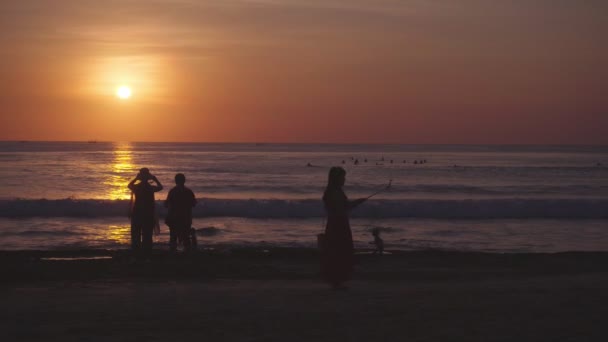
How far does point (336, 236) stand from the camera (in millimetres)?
8930

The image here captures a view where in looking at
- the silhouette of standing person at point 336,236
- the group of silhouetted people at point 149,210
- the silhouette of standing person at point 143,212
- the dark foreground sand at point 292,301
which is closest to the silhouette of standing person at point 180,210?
the group of silhouetted people at point 149,210

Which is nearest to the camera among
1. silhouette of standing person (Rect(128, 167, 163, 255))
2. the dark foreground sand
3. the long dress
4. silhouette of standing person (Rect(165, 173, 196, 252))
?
the dark foreground sand

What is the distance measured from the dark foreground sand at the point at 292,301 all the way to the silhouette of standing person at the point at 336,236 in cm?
26

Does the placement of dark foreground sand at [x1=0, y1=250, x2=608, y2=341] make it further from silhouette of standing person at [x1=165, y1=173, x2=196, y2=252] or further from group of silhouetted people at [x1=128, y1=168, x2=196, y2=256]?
silhouette of standing person at [x1=165, y1=173, x2=196, y2=252]

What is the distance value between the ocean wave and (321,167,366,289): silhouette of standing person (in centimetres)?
1595

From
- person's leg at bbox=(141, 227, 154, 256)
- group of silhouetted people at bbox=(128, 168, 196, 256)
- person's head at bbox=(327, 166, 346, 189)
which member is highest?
person's head at bbox=(327, 166, 346, 189)

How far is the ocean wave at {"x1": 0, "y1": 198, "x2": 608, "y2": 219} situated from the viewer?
82.5ft

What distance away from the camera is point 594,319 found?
286 inches

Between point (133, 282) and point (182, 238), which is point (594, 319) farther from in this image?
point (182, 238)

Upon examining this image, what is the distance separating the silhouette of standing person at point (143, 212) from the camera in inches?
484

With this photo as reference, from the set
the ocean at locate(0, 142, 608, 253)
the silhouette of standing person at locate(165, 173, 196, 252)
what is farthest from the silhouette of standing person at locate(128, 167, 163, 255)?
the ocean at locate(0, 142, 608, 253)

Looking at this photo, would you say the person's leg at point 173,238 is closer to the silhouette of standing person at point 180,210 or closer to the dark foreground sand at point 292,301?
the silhouette of standing person at point 180,210

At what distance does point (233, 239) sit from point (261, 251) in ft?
15.0

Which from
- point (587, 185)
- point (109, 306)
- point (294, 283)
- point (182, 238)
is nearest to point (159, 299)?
point (109, 306)
